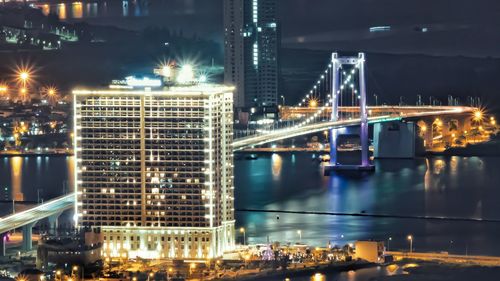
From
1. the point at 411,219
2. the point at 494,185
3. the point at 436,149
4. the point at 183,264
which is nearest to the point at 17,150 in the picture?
the point at 436,149

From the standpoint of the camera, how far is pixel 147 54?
139ft

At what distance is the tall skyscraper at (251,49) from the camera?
1444 inches

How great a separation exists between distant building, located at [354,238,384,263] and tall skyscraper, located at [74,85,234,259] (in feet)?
4.18

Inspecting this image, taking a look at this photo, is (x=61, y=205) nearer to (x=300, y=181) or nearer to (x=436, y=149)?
(x=300, y=181)

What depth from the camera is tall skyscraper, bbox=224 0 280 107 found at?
120ft

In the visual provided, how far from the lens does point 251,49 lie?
37062 millimetres

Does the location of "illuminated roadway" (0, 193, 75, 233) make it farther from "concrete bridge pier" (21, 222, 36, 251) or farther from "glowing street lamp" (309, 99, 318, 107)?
"glowing street lamp" (309, 99, 318, 107)

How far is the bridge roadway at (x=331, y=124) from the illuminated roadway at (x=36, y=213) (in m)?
5.92

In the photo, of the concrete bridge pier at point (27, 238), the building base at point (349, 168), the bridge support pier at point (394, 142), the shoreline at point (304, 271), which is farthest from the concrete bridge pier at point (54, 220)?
the bridge support pier at point (394, 142)

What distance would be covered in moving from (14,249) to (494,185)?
831 cm

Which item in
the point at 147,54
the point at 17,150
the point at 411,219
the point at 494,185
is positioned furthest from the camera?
the point at 147,54

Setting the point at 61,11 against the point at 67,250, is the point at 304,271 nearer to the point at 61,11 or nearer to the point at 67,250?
the point at 67,250

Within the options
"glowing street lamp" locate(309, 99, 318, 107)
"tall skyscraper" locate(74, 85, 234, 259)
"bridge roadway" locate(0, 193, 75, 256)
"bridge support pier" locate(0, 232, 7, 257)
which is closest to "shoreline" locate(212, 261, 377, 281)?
"tall skyscraper" locate(74, 85, 234, 259)

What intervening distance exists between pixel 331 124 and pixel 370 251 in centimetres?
1131
